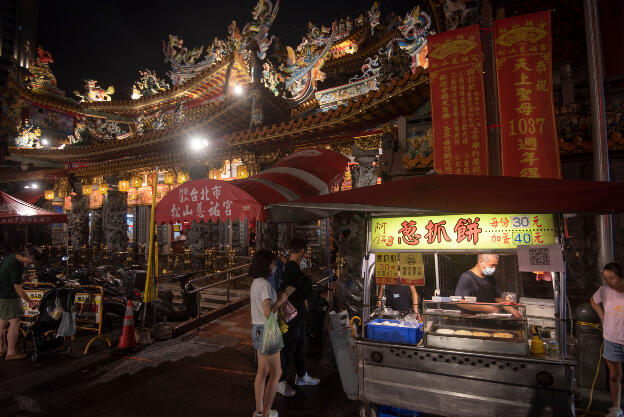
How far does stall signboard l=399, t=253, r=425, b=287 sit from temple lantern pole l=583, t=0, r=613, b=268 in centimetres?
350

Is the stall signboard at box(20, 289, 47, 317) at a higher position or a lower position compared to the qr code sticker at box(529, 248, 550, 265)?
lower

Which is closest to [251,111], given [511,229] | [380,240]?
[380,240]

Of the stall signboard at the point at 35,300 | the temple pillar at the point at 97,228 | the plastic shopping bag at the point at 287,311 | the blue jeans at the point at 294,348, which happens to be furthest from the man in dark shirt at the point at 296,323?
the temple pillar at the point at 97,228

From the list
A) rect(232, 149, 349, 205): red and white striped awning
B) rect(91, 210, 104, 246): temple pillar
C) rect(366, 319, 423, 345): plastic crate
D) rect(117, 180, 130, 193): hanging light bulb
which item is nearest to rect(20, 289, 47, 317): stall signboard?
rect(232, 149, 349, 205): red and white striped awning

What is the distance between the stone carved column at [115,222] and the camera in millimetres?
15523

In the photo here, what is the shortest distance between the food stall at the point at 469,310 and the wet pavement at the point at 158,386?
1080 millimetres

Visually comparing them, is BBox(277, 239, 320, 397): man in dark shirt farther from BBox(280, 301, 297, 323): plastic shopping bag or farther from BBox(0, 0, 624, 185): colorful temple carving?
BBox(0, 0, 624, 185): colorful temple carving

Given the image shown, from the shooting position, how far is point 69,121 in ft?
93.6

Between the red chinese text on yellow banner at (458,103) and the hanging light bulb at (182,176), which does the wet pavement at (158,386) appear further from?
the hanging light bulb at (182,176)

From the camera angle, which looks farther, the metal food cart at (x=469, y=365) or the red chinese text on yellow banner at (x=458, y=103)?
the red chinese text on yellow banner at (x=458, y=103)

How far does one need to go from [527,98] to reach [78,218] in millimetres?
19903

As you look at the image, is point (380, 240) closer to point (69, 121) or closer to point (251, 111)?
point (251, 111)

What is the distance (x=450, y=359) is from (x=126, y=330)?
598 centimetres

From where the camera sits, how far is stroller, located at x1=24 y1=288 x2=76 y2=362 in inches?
224
